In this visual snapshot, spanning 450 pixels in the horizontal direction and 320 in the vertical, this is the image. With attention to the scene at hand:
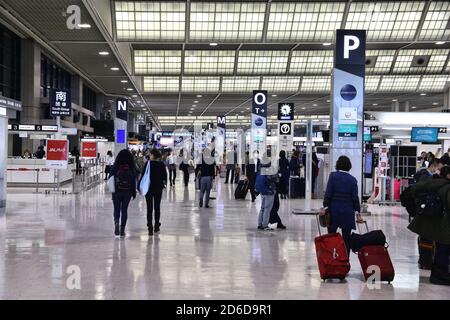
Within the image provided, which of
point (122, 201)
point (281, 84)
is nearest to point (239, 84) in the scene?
point (281, 84)

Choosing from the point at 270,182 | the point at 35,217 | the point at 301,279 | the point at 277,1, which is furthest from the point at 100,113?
the point at 301,279

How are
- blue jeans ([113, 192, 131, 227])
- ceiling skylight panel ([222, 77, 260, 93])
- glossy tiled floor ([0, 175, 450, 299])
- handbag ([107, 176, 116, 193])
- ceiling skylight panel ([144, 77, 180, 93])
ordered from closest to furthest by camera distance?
1. glossy tiled floor ([0, 175, 450, 299])
2. handbag ([107, 176, 116, 193])
3. blue jeans ([113, 192, 131, 227])
4. ceiling skylight panel ([222, 77, 260, 93])
5. ceiling skylight panel ([144, 77, 180, 93])

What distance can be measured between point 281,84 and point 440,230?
2826 cm

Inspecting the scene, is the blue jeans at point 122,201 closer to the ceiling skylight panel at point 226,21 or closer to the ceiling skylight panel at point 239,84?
the ceiling skylight panel at point 226,21

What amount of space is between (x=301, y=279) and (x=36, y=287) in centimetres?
332

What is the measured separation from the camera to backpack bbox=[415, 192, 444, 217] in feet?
25.9

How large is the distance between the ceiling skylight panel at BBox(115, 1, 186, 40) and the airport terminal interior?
0.18 feet

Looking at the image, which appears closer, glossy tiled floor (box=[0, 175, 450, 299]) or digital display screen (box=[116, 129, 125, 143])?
glossy tiled floor (box=[0, 175, 450, 299])

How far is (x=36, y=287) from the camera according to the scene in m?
7.29

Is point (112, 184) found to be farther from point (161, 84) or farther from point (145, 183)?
point (161, 84)

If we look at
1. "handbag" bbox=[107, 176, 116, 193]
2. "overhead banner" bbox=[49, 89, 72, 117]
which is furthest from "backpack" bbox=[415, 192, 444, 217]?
"overhead banner" bbox=[49, 89, 72, 117]

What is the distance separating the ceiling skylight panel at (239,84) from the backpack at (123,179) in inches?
935

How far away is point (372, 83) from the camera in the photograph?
35781mm

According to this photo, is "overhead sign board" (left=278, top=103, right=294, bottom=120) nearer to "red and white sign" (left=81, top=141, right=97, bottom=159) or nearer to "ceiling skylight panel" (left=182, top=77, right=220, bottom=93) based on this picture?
"ceiling skylight panel" (left=182, top=77, right=220, bottom=93)
